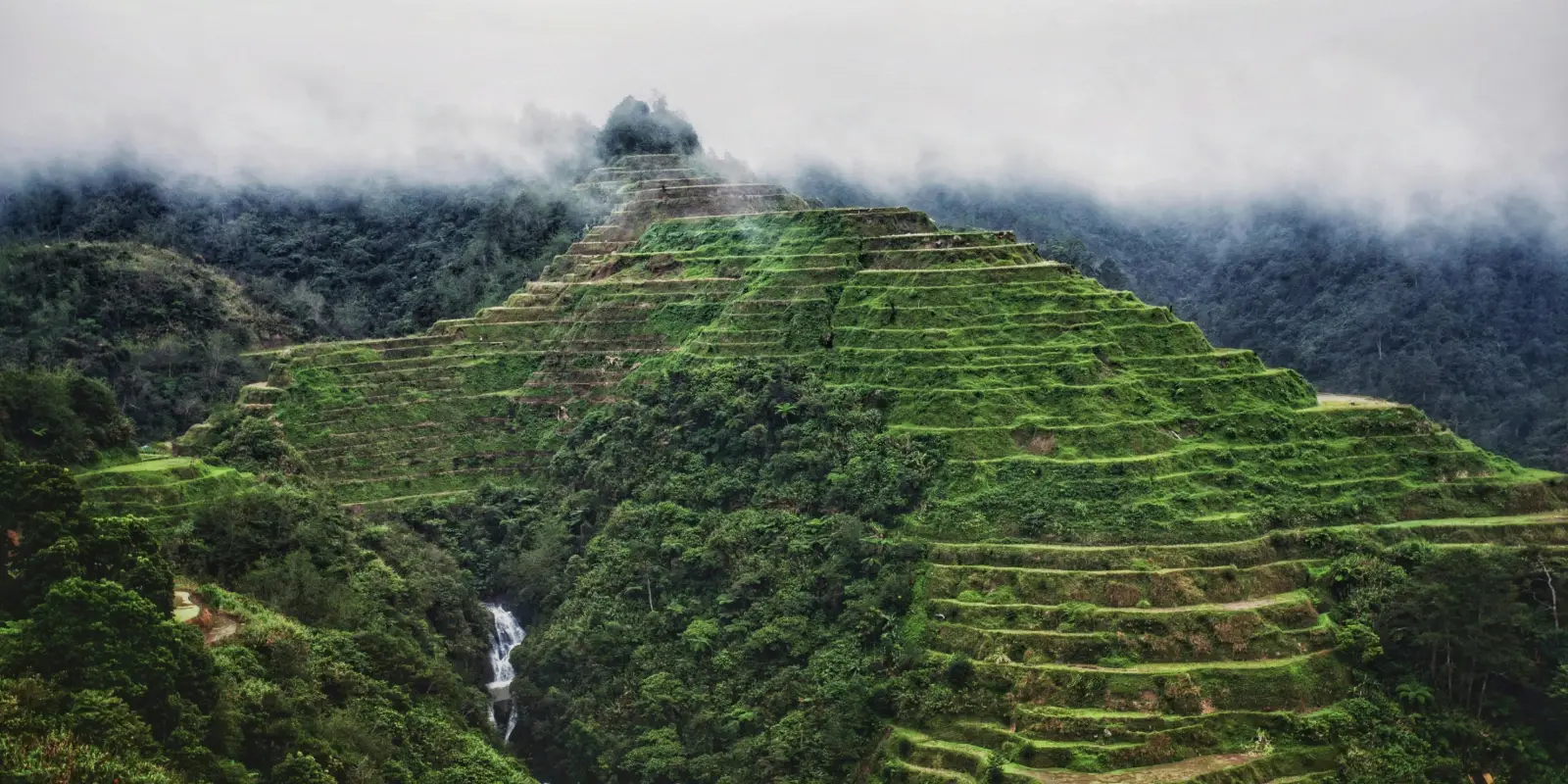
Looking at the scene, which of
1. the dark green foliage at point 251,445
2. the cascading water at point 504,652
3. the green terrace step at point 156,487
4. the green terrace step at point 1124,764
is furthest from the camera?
the dark green foliage at point 251,445

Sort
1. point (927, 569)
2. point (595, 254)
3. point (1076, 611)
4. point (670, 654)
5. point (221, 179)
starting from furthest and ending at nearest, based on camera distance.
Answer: point (221, 179)
point (595, 254)
point (670, 654)
point (927, 569)
point (1076, 611)

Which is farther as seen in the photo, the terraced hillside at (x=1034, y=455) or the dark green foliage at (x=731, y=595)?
the dark green foliage at (x=731, y=595)

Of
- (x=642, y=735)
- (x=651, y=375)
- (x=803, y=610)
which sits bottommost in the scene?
(x=642, y=735)

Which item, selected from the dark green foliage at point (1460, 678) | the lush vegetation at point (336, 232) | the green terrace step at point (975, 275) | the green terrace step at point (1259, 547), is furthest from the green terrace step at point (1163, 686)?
the lush vegetation at point (336, 232)

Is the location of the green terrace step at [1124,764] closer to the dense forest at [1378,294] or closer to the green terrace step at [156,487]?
the green terrace step at [156,487]

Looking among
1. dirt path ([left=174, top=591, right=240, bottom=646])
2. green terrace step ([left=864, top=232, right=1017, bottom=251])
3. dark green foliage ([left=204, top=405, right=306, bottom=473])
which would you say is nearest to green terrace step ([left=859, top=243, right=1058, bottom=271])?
green terrace step ([left=864, top=232, right=1017, bottom=251])

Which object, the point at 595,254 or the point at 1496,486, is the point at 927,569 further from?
the point at 595,254

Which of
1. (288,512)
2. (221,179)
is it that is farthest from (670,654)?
(221,179)
